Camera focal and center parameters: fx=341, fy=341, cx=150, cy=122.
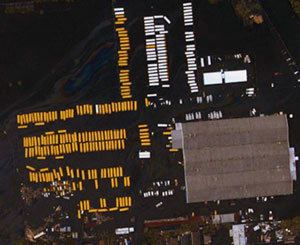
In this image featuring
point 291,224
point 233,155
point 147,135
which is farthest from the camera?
point 291,224

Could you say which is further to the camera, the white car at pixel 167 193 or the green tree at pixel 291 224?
the green tree at pixel 291 224

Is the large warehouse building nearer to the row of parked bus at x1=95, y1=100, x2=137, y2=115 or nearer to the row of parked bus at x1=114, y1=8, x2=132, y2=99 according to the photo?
the row of parked bus at x1=95, y1=100, x2=137, y2=115

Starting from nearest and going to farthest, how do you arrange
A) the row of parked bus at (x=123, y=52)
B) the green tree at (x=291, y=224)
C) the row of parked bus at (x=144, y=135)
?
the row of parked bus at (x=123, y=52) < the row of parked bus at (x=144, y=135) < the green tree at (x=291, y=224)

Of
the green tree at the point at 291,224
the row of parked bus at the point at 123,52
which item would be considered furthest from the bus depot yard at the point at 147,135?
the green tree at the point at 291,224

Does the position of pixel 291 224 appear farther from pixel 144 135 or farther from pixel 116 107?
pixel 116 107

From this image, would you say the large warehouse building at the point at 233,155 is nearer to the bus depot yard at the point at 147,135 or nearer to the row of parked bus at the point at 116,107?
the bus depot yard at the point at 147,135

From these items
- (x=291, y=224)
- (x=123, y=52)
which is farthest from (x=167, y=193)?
(x=123, y=52)

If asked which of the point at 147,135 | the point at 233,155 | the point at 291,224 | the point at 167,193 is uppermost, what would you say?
the point at 147,135
